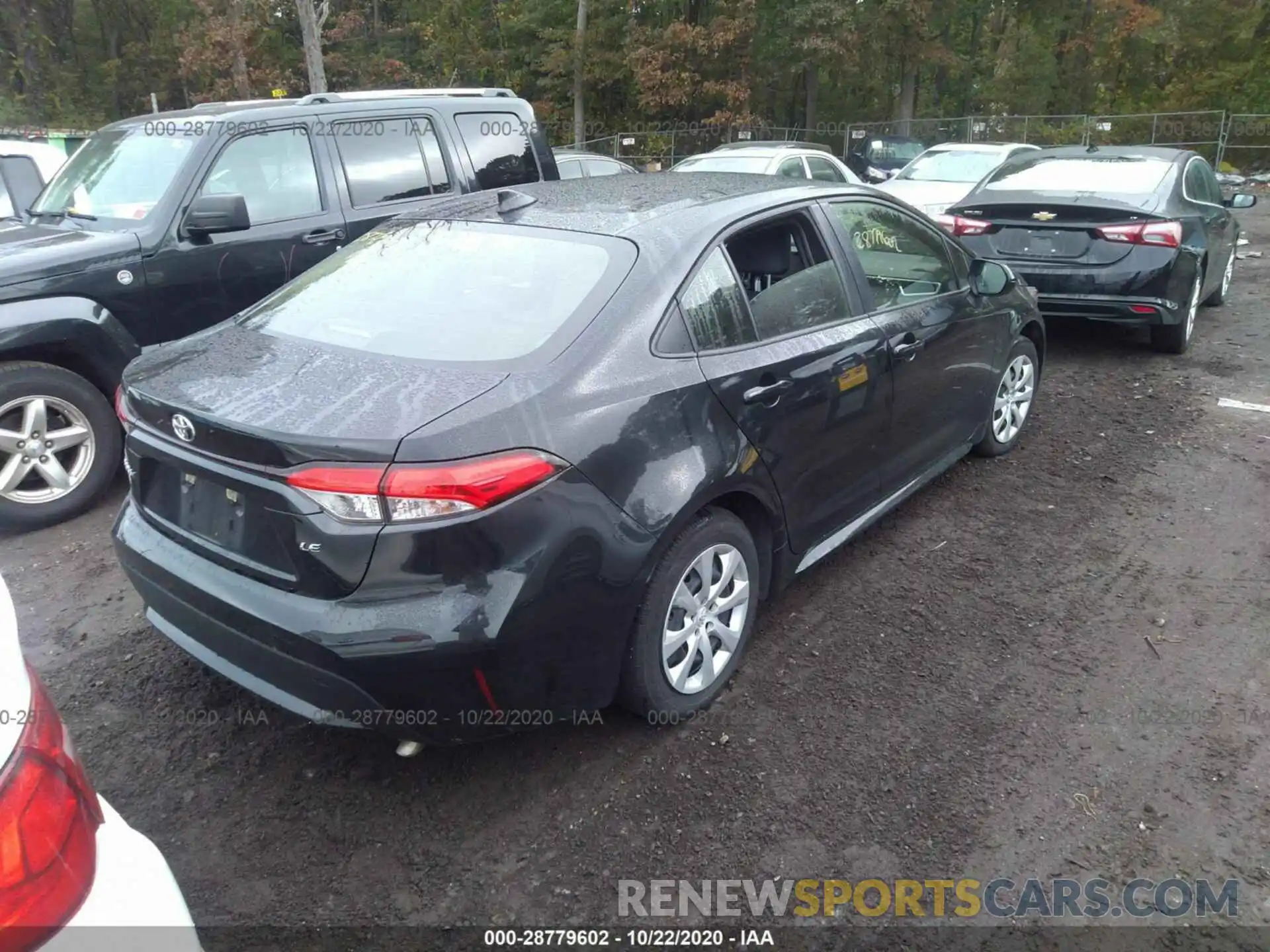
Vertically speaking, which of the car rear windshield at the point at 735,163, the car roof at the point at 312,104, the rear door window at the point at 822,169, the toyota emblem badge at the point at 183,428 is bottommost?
the rear door window at the point at 822,169

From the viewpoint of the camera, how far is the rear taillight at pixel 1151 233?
6793mm

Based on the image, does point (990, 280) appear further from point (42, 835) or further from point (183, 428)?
point (42, 835)

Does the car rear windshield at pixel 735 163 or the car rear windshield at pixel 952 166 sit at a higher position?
the car rear windshield at pixel 735 163

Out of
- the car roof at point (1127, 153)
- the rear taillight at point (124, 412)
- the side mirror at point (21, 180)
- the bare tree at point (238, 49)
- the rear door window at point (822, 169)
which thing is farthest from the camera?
the bare tree at point (238, 49)

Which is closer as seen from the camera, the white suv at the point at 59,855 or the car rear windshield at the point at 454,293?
the white suv at the point at 59,855

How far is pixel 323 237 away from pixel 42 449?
75.5 inches

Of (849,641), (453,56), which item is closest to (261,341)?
(849,641)

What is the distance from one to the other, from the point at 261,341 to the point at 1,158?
16.7 feet

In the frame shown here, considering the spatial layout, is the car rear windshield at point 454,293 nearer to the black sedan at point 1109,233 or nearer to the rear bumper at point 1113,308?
the rear bumper at point 1113,308

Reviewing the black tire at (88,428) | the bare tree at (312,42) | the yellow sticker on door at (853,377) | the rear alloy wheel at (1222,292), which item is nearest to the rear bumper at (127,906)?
the yellow sticker on door at (853,377)

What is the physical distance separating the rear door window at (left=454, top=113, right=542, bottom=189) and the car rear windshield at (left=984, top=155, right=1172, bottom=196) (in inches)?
151

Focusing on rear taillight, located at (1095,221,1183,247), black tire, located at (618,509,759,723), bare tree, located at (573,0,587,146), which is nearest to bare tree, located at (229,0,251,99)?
bare tree, located at (573,0,587,146)

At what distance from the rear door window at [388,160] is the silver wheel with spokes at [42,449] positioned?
2054mm

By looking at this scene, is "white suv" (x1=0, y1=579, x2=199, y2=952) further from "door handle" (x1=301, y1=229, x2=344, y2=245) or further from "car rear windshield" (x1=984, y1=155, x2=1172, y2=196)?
"car rear windshield" (x1=984, y1=155, x2=1172, y2=196)
